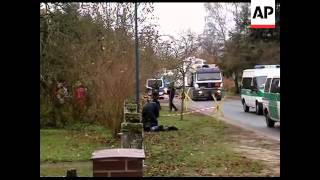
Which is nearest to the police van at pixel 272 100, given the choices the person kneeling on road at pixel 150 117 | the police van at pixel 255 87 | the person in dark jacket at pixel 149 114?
the person kneeling on road at pixel 150 117

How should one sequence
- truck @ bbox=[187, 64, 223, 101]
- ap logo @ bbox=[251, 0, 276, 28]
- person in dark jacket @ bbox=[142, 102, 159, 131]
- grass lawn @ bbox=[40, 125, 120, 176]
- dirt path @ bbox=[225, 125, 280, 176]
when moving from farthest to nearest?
truck @ bbox=[187, 64, 223, 101] < person in dark jacket @ bbox=[142, 102, 159, 131] < dirt path @ bbox=[225, 125, 280, 176] < grass lawn @ bbox=[40, 125, 120, 176] < ap logo @ bbox=[251, 0, 276, 28]

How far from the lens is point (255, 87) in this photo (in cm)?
2683

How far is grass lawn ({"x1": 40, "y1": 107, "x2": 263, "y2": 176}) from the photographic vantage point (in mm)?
9534

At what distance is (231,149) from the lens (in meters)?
Answer: 13.2

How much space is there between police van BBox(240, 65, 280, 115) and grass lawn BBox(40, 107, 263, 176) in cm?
781

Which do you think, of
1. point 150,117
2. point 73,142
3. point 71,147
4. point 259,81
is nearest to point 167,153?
point 71,147

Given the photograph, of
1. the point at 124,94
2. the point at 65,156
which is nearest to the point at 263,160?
the point at 65,156

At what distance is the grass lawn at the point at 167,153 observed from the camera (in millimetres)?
A: 9534

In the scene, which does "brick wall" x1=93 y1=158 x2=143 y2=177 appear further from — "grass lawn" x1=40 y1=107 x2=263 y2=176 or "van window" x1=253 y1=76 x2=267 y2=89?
"van window" x1=253 y1=76 x2=267 y2=89

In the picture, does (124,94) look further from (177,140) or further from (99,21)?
(99,21)

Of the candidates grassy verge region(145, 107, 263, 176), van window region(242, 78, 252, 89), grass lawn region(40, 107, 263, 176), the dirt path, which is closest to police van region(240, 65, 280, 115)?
van window region(242, 78, 252, 89)

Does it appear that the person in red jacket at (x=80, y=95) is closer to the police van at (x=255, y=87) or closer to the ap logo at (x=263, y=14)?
the police van at (x=255, y=87)

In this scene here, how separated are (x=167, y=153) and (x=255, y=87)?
50.8 ft

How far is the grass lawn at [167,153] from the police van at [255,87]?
25.6 ft
